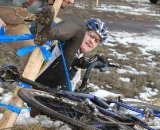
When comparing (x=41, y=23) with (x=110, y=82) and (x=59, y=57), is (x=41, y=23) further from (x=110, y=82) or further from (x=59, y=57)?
(x=110, y=82)

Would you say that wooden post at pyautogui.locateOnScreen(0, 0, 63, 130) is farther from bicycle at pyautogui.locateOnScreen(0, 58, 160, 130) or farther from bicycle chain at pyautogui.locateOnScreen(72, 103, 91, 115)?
bicycle chain at pyautogui.locateOnScreen(72, 103, 91, 115)

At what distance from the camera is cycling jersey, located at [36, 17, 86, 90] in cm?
368

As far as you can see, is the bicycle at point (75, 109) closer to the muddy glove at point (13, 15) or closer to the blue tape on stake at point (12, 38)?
the blue tape on stake at point (12, 38)

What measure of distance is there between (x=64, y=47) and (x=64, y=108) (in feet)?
3.16

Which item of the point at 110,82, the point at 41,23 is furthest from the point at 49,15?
the point at 110,82

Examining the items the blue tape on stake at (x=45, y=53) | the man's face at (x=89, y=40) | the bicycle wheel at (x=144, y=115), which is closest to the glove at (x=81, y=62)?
the man's face at (x=89, y=40)

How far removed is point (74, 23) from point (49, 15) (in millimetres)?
337

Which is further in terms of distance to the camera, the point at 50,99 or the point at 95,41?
the point at 95,41

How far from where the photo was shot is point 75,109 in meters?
3.30

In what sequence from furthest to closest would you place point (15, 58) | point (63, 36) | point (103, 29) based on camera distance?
1. point (15, 58)
2. point (103, 29)
3. point (63, 36)

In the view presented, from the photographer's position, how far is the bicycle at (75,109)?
10.1 feet

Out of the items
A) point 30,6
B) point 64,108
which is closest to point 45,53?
point 30,6

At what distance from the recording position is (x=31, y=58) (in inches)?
159

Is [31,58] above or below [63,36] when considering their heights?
below
